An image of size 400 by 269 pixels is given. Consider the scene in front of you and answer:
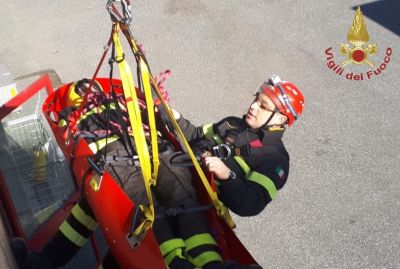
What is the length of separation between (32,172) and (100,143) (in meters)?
0.67

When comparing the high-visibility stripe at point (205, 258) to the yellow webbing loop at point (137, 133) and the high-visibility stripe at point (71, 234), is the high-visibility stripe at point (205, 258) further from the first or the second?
the high-visibility stripe at point (71, 234)

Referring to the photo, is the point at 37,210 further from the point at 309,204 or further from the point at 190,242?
the point at 309,204

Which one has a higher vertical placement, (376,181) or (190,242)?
(190,242)

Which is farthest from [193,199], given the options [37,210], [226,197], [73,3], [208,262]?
[73,3]

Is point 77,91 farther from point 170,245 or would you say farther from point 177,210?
point 170,245

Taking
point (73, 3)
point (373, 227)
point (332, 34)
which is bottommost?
point (373, 227)

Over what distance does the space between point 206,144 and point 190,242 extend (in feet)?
2.56

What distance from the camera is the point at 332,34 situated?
6.41 metres

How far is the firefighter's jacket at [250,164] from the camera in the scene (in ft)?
8.73

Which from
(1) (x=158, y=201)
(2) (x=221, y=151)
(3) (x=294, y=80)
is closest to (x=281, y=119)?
(2) (x=221, y=151)

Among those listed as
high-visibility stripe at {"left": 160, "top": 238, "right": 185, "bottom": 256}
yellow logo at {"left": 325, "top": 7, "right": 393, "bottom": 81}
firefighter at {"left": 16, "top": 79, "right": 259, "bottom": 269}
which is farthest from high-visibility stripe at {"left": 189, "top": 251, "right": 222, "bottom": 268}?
yellow logo at {"left": 325, "top": 7, "right": 393, "bottom": 81}

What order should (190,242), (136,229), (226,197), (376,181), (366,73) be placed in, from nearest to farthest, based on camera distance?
(136,229)
(190,242)
(226,197)
(376,181)
(366,73)

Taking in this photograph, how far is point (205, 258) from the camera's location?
7.85ft

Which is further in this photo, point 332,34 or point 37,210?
point 332,34
